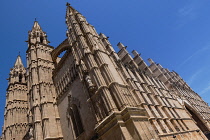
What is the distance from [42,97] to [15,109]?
1089 centimetres

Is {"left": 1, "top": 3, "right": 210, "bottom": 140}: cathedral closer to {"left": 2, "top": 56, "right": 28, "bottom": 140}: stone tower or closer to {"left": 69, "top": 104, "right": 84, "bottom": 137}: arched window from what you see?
{"left": 69, "top": 104, "right": 84, "bottom": 137}: arched window

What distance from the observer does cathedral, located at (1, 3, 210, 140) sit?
1180 centimetres

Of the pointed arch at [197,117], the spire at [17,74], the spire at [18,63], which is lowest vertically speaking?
the pointed arch at [197,117]

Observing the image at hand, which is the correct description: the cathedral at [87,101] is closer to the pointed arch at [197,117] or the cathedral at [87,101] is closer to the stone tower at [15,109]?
the stone tower at [15,109]

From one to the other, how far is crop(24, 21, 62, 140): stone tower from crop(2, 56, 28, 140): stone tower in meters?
6.14

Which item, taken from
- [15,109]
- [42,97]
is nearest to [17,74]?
[15,109]

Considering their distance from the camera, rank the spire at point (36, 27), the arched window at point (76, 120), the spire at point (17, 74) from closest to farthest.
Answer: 1. the arched window at point (76, 120)
2. the spire at point (36, 27)
3. the spire at point (17, 74)

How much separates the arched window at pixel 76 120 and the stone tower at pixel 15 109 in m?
13.5

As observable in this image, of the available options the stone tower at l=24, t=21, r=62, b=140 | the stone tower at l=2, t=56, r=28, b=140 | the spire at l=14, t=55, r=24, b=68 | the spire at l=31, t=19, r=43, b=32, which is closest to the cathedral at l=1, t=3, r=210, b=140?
the stone tower at l=24, t=21, r=62, b=140

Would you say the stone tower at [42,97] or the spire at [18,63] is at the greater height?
the spire at [18,63]

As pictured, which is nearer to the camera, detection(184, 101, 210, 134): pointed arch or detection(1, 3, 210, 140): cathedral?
detection(1, 3, 210, 140): cathedral

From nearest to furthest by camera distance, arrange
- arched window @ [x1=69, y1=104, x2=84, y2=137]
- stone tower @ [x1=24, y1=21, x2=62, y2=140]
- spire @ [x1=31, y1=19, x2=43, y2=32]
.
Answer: arched window @ [x1=69, y1=104, x2=84, y2=137]
stone tower @ [x1=24, y1=21, x2=62, y2=140]
spire @ [x1=31, y1=19, x2=43, y2=32]

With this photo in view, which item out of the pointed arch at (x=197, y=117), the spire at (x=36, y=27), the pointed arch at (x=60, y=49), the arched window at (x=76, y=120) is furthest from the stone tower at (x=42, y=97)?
the pointed arch at (x=197, y=117)

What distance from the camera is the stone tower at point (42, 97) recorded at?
17928mm
